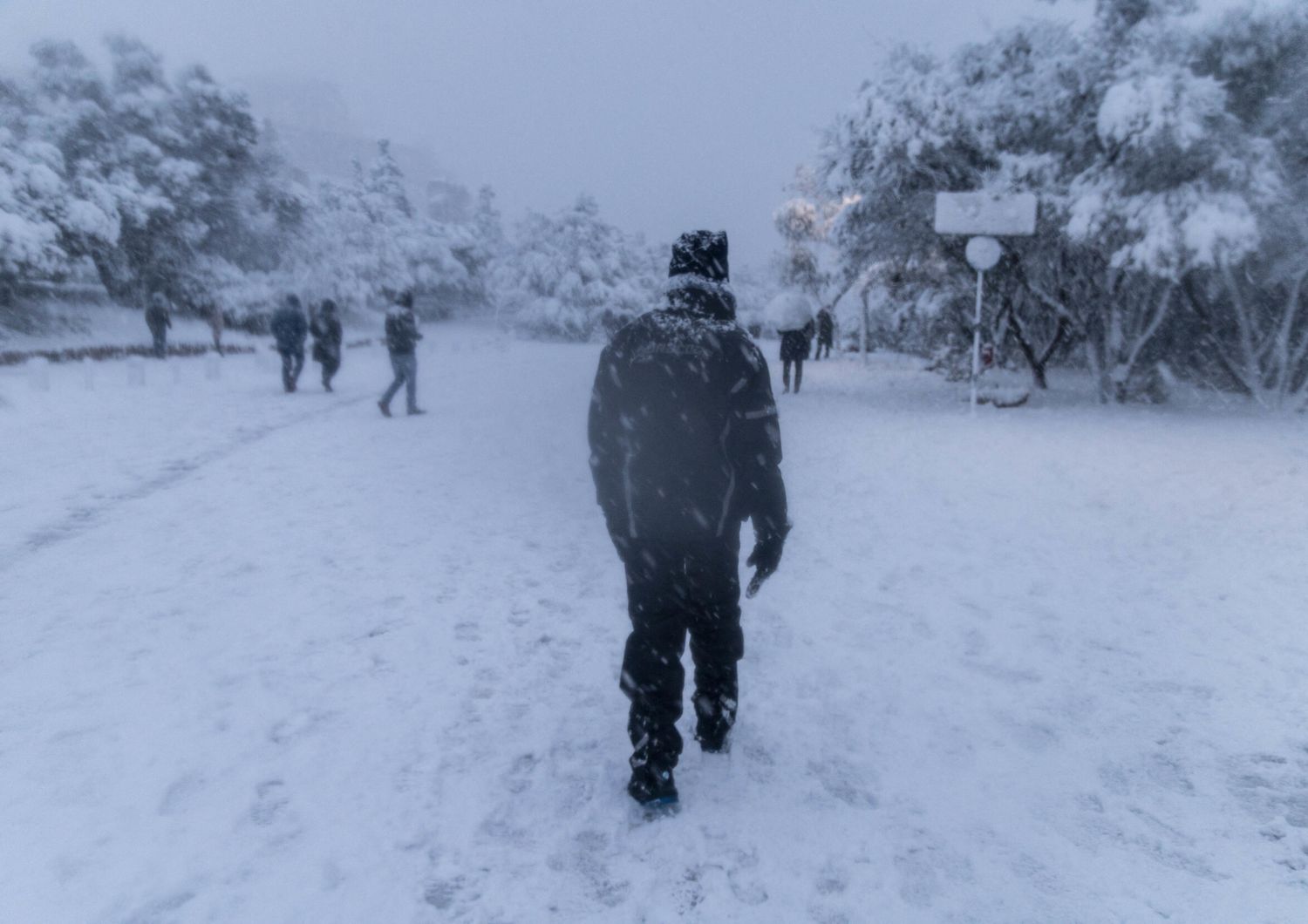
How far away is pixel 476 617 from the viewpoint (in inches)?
202

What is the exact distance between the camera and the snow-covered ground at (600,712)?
275cm

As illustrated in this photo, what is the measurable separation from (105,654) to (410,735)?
2.01m

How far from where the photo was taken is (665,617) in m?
3.16

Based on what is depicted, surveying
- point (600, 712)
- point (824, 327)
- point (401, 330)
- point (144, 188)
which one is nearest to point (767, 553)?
point (600, 712)

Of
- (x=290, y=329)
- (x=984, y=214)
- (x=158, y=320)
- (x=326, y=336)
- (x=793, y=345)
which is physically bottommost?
(x=793, y=345)

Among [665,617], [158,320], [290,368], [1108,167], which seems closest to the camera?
[665,617]

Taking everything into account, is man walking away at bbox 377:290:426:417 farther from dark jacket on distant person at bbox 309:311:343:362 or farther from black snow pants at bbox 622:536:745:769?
black snow pants at bbox 622:536:745:769

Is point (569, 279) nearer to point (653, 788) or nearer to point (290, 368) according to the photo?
point (290, 368)

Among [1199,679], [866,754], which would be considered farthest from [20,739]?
[1199,679]

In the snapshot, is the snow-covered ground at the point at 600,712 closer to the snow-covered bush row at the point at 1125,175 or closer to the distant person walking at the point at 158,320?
the snow-covered bush row at the point at 1125,175

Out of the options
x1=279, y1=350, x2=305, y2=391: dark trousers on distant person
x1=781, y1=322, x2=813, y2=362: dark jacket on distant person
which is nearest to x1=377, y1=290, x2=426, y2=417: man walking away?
x1=279, y1=350, x2=305, y2=391: dark trousers on distant person

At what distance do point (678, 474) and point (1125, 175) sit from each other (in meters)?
13.0

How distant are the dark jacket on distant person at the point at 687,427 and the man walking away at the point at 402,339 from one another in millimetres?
9132

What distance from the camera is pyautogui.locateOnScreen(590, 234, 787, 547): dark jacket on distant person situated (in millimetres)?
3043
